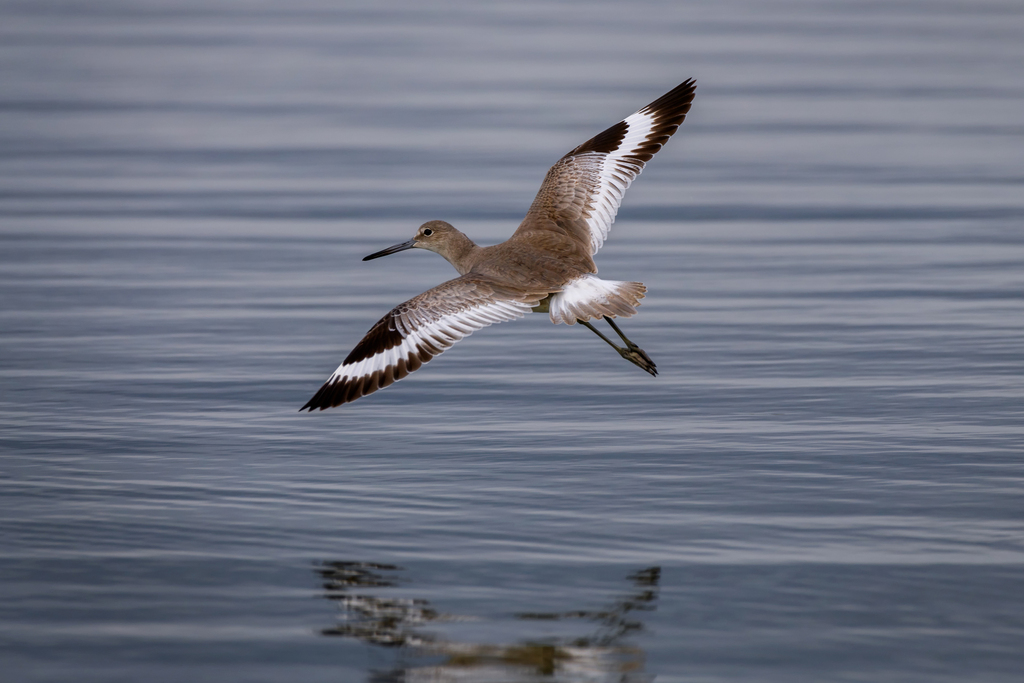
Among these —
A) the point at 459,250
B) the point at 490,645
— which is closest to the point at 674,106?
the point at 459,250

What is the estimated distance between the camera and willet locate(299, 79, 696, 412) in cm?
648

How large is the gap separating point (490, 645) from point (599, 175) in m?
4.34

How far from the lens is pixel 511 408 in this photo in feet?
23.1

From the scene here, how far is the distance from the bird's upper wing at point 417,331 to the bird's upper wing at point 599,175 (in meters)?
1.09

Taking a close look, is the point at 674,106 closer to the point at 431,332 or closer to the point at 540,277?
the point at 540,277

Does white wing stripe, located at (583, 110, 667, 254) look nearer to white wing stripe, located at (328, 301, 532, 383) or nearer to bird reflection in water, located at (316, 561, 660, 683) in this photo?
white wing stripe, located at (328, 301, 532, 383)

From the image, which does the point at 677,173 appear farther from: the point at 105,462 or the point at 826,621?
the point at 826,621

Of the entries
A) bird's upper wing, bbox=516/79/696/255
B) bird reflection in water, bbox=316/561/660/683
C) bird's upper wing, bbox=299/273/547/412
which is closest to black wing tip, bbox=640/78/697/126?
bird's upper wing, bbox=516/79/696/255

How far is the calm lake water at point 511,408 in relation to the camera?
4680mm

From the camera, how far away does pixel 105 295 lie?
30.3 feet

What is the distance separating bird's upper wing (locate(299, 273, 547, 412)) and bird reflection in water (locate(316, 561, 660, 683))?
4.56 ft

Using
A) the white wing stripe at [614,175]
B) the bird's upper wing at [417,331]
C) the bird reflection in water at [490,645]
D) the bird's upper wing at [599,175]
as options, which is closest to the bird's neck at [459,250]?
the bird's upper wing at [599,175]

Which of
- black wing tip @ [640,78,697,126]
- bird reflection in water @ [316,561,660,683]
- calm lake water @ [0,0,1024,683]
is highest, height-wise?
black wing tip @ [640,78,697,126]

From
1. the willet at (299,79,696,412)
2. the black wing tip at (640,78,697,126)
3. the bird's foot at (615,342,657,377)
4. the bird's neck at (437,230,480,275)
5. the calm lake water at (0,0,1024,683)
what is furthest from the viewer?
the black wing tip at (640,78,697,126)
